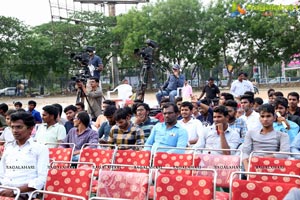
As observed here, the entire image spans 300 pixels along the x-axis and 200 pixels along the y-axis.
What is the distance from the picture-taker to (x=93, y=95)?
9.31 meters

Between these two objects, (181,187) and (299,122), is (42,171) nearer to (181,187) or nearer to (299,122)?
(181,187)

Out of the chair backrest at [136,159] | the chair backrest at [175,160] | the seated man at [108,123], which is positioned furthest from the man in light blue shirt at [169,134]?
the seated man at [108,123]

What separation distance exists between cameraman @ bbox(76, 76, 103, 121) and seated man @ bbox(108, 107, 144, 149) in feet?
13.7

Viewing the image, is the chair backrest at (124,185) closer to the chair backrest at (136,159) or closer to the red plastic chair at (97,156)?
the chair backrest at (136,159)

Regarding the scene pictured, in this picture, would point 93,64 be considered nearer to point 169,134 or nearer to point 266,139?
point 169,134

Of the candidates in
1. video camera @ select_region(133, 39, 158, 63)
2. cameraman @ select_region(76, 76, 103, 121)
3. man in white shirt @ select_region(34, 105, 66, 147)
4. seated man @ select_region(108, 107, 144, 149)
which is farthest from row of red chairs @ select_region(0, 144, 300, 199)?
video camera @ select_region(133, 39, 158, 63)

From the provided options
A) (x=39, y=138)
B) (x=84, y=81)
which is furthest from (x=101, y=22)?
(x=39, y=138)

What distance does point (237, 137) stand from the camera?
4.73 meters

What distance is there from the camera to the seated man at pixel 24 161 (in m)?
3.42

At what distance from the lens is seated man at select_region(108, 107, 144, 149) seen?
16.7 ft

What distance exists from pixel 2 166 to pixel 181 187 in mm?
1613

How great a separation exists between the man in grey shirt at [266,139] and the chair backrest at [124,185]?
1.35 meters

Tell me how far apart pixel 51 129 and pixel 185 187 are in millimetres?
2933

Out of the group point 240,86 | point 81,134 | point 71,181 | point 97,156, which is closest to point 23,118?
point 71,181
